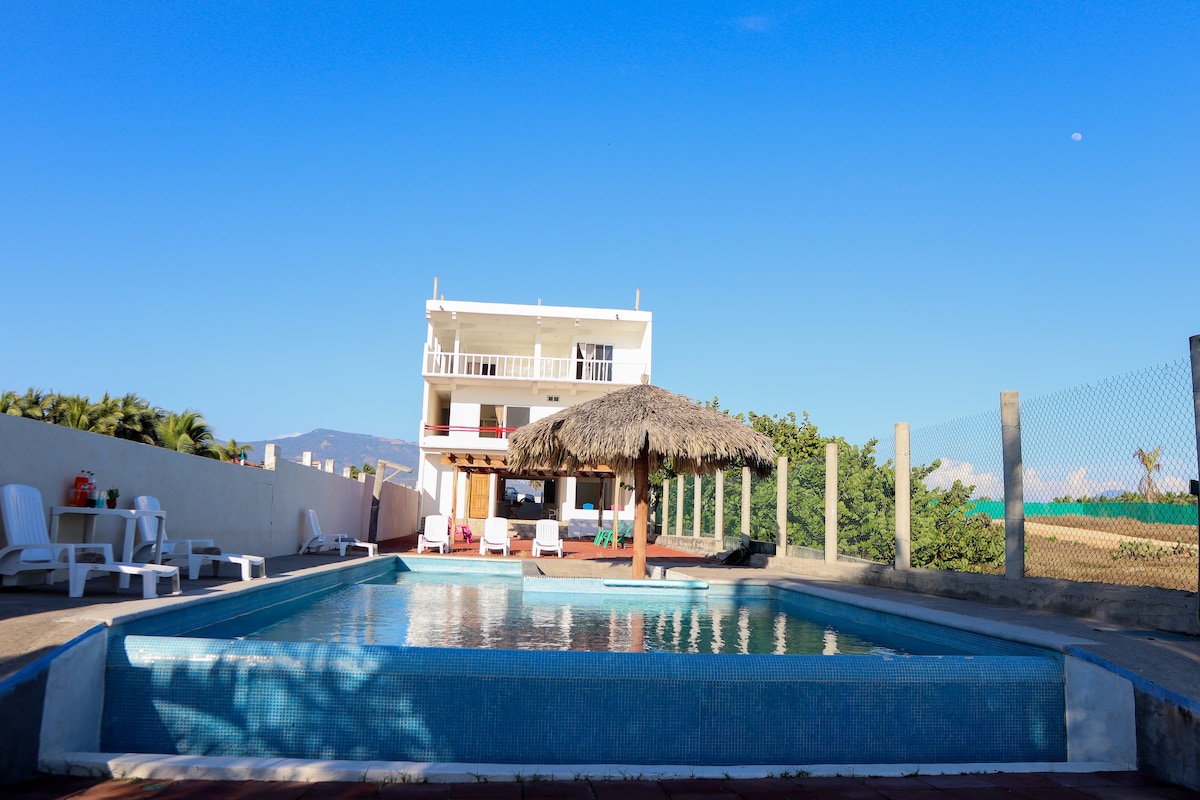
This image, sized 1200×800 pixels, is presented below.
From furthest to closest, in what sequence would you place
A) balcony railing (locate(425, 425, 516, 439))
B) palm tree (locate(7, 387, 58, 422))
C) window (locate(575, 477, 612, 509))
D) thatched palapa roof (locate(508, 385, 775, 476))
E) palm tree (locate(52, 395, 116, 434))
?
window (locate(575, 477, 612, 509))
balcony railing (locate(425, 425, 516, 439))
palm tree (locate(7, 387, 58, 422))
palm tree (locate(52, 395, 116, 434))
thatched palapa roof (locate(508, 385, 775, 476))

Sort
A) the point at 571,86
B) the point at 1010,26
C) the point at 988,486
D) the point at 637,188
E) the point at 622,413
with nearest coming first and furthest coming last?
the point at 988,486 < the point at 622,413 < the point at 1010,26 < the point at 571,86 < the point at 637,188

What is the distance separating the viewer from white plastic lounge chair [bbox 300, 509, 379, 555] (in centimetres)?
1373

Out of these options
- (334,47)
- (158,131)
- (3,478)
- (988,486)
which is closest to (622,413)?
(988,486)

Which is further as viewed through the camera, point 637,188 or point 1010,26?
point 637,188

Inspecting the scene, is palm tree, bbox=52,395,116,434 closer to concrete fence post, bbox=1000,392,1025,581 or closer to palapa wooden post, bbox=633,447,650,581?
palapa wooden post, bbox=633,447,650,581

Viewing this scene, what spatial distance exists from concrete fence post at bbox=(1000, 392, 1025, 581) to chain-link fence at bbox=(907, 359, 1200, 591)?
0.06m

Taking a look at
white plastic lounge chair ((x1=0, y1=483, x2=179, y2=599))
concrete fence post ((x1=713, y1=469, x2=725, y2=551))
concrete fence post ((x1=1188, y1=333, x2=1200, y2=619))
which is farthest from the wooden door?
concrete fence post ((x1=1188, y1=333, x2=1200, y2=619))

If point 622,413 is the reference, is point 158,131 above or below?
above

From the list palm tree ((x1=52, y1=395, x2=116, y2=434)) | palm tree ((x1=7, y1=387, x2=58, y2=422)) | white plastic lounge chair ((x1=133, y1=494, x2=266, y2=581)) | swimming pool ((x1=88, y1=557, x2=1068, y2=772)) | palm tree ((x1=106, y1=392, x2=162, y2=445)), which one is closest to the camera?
swimming pool ((x1=88, y1=557, x2=1068, y2=772))

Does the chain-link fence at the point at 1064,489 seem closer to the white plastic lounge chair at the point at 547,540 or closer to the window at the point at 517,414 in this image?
the white plastic lounge chair at the point at 547,540

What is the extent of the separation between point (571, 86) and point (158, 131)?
952 centimetres

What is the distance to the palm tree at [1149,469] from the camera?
591cm

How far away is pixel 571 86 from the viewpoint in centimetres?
1758

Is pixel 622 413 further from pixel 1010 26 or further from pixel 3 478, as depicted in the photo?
pixel 1010 26
